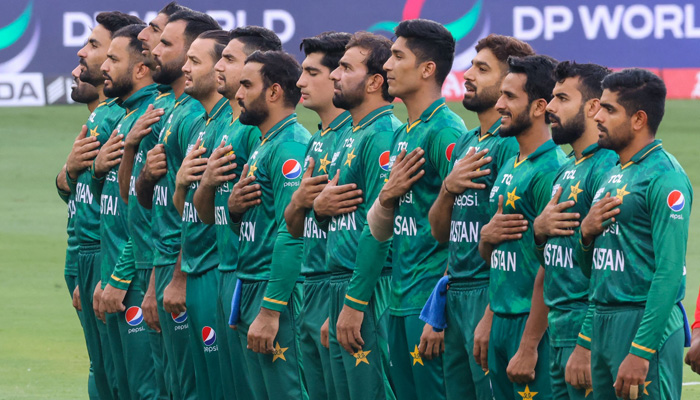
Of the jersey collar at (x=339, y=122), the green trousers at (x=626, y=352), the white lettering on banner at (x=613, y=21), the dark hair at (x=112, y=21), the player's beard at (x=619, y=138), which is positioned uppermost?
the player's beard at (x=619, y=138)

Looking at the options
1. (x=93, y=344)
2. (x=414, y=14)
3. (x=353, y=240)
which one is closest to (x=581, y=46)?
(x=414, y=14)

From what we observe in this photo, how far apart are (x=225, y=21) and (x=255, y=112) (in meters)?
14.6

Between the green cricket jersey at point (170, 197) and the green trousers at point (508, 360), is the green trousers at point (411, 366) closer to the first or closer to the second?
the green trousers at point (508, 360)

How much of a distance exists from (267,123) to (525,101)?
1.83 metres

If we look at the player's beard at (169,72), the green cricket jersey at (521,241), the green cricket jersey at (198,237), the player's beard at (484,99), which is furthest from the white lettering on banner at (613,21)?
the green cricket jersey at (521,241)

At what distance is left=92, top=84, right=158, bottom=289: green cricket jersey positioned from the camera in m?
8.30

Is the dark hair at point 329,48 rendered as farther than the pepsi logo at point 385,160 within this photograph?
Yes

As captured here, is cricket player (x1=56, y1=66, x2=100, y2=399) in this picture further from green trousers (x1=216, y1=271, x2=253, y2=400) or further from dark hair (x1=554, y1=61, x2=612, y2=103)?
dark hair (x1=554, y1=61, x2=612, y2=103)

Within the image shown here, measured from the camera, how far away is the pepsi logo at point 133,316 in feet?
27.3

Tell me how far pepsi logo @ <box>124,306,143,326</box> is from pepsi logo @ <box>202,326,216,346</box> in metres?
0.95

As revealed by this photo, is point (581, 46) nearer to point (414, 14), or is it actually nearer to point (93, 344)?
point (414, 14)

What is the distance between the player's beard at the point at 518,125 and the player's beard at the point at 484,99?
38 cm

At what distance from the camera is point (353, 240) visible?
6.53 meters

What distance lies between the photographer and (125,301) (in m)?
8.33
